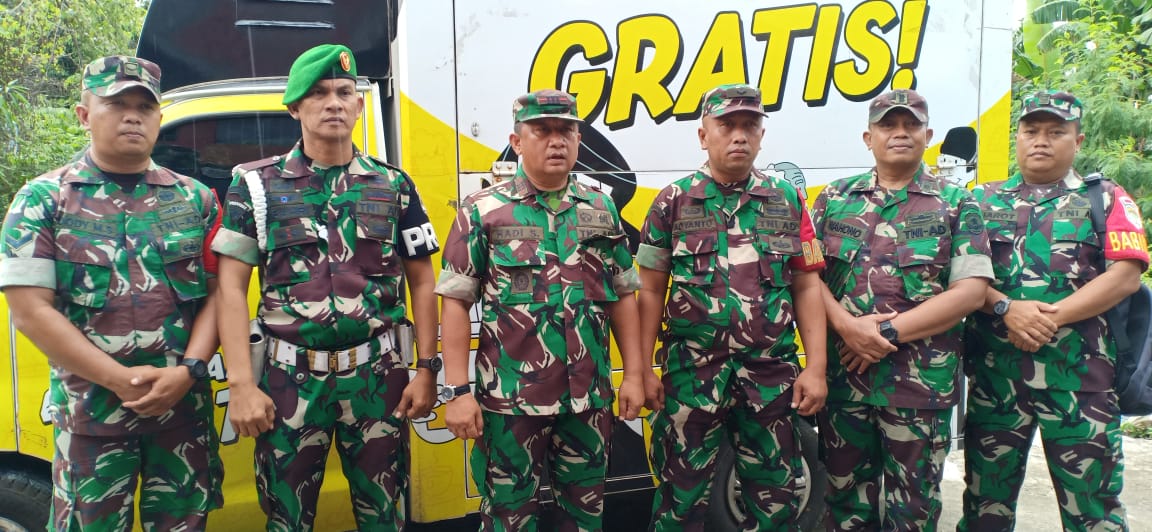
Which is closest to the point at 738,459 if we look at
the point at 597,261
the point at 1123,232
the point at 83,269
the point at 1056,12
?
the point at 597,261

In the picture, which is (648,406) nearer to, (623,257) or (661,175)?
(623,257)

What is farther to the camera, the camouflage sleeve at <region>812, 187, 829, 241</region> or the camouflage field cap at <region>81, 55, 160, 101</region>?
the camouflage sleeve at <region>812, 187, 829, 241</region>

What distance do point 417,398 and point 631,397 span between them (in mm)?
689

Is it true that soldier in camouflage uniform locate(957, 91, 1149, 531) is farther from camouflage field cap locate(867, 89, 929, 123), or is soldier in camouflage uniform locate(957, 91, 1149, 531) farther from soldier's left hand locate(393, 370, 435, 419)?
soldier's left hand locate(393, 370, 435, 419)

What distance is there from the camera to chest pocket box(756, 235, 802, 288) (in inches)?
94.7

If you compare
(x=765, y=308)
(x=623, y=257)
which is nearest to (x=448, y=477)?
(x=623, y=257)

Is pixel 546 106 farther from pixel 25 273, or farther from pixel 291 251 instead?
pixel 25 273

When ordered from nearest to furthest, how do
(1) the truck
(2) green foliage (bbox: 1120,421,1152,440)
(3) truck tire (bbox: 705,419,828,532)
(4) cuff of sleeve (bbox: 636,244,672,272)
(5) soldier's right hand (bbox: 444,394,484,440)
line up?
(5) soldier's right hand (bbox: 444,394,484,440)
(4) cuff of sleeve (bbox: 636,244,672,272)
(1) the truck
(3) truck tire (bbox: 705,419,828,532)
(2) green foliage (bbox: 1120,421,1152,440)

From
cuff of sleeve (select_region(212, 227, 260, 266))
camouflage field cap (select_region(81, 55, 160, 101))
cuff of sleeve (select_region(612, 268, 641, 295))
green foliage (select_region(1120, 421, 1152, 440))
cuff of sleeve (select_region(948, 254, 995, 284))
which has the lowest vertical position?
green foliage (select_region(1120, 421, 1152, 440))

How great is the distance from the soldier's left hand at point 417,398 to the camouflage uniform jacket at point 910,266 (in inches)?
59.9

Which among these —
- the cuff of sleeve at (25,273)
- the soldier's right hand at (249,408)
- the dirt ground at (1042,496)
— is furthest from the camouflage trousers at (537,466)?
the dirt ground at (1042,496)

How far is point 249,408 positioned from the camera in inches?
79.7

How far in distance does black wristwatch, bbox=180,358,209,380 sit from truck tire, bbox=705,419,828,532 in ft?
6.75

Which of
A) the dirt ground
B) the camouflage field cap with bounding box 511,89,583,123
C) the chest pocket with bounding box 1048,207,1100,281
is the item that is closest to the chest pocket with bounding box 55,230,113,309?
the camouflage field cap with bounding box 511,89,583,123
